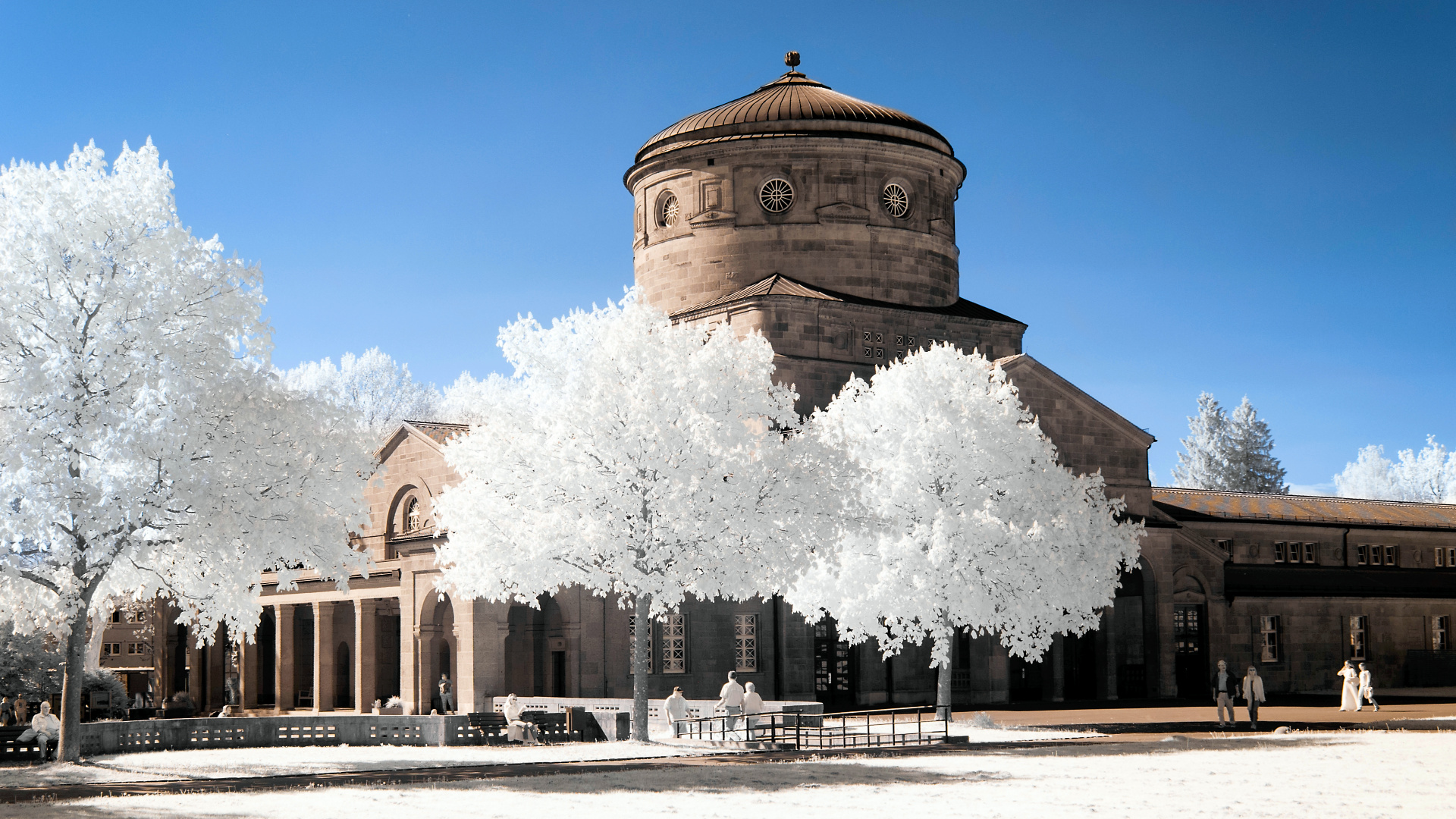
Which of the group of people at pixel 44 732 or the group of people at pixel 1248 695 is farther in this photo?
the group of people at pixel 1248 695

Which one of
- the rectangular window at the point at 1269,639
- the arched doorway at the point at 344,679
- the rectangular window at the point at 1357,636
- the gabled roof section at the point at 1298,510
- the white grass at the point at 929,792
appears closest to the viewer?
the white grass at the point at 929,792

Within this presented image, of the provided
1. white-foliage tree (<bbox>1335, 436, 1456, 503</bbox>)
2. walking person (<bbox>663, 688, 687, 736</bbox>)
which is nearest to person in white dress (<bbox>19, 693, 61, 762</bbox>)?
walking person (<bbox>663, 688, 687, 736</bbox>)

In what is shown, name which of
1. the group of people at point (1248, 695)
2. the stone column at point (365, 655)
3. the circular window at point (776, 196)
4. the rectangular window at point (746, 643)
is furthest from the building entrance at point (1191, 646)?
the stone column at point (365, 655)

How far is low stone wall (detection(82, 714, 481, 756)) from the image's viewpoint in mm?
30312

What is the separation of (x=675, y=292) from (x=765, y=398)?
62.0 ft

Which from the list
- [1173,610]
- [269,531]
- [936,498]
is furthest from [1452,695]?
[269,531]

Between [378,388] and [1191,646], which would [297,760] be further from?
[378,388]

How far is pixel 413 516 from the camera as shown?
151 feet

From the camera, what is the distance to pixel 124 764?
2620 cm

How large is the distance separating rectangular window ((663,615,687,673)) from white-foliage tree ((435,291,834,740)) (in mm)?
11957

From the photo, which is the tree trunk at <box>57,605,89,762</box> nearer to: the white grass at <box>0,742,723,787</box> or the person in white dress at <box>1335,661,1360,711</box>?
the white grass at <box>0,742,723,787</box>

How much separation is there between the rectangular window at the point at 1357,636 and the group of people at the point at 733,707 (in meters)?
31.2

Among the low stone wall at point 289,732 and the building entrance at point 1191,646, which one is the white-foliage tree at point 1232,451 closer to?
the building entrance at point 1191,646

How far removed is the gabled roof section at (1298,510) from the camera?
54.1m
